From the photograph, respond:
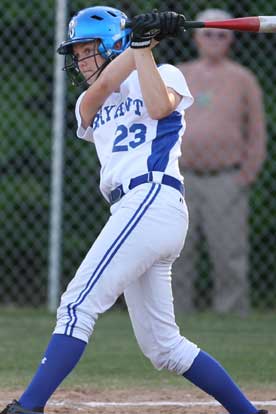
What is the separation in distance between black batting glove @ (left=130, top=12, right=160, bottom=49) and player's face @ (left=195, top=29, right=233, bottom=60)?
13.8ft

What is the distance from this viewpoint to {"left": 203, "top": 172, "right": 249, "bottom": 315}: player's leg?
29.6 ft

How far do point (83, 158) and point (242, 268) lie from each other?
1574mm

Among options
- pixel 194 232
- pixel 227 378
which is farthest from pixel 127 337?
pixel 227 378

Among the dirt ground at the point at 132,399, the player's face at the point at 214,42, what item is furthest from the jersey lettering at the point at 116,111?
the player's face at the point at 214,42

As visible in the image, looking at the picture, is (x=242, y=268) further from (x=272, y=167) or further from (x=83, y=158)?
(x=83, y=158)

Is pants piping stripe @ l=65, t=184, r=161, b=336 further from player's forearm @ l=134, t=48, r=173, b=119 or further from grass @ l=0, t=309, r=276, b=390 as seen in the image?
grass @ l=0, t=309, r=276, b=390

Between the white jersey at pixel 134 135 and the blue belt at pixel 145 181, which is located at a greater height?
the white jersey at pixel 134 135

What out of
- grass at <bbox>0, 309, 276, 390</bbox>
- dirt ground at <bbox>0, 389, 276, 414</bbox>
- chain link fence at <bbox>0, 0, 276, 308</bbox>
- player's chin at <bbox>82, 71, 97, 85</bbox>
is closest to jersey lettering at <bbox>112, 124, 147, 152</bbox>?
player's chin at <bbox>82, 71, 97, 85</bbox>

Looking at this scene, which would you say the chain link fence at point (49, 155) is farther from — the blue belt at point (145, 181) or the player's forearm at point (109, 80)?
the blue belt at point (145, 181)

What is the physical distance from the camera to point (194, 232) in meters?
9.15

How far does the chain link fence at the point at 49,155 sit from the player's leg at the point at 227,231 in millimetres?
508

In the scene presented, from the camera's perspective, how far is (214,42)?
8992mm

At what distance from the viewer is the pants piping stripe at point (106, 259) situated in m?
4.70

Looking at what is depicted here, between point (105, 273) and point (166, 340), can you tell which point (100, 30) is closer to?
point (105, 273)
